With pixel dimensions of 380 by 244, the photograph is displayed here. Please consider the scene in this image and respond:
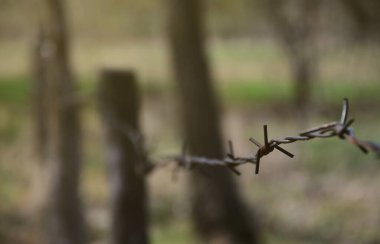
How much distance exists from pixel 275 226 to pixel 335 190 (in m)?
1.73

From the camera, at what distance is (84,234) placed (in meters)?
4.72

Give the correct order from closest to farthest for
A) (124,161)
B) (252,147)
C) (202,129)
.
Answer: (124,161) → (202,129) → (252,147)

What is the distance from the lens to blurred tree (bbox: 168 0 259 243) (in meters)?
6.27

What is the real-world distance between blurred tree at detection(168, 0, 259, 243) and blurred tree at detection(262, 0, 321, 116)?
1050mm

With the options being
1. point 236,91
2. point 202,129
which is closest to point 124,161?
point 202,129

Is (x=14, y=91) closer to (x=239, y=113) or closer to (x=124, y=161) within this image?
(x=239, y=113)

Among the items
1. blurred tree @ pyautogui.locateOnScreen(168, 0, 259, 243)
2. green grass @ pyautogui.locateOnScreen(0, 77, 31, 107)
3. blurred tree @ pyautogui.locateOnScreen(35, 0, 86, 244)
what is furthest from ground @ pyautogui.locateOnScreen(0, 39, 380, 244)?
blurred tree @ pyautogui.locateOnScreen(168, 0, 259, 243)

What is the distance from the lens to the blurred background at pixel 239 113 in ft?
20.1

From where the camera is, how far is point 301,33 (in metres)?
7.36

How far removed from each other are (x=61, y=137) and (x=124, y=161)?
1.98 meters

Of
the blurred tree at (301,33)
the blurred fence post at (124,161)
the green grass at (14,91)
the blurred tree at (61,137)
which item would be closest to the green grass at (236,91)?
the green grass at (14,91)

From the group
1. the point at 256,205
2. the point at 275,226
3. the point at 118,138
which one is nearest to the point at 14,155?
the point at 256,205

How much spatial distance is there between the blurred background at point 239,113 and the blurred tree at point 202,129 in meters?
0.04

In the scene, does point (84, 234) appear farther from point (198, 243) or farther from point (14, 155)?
point (14, 155)
